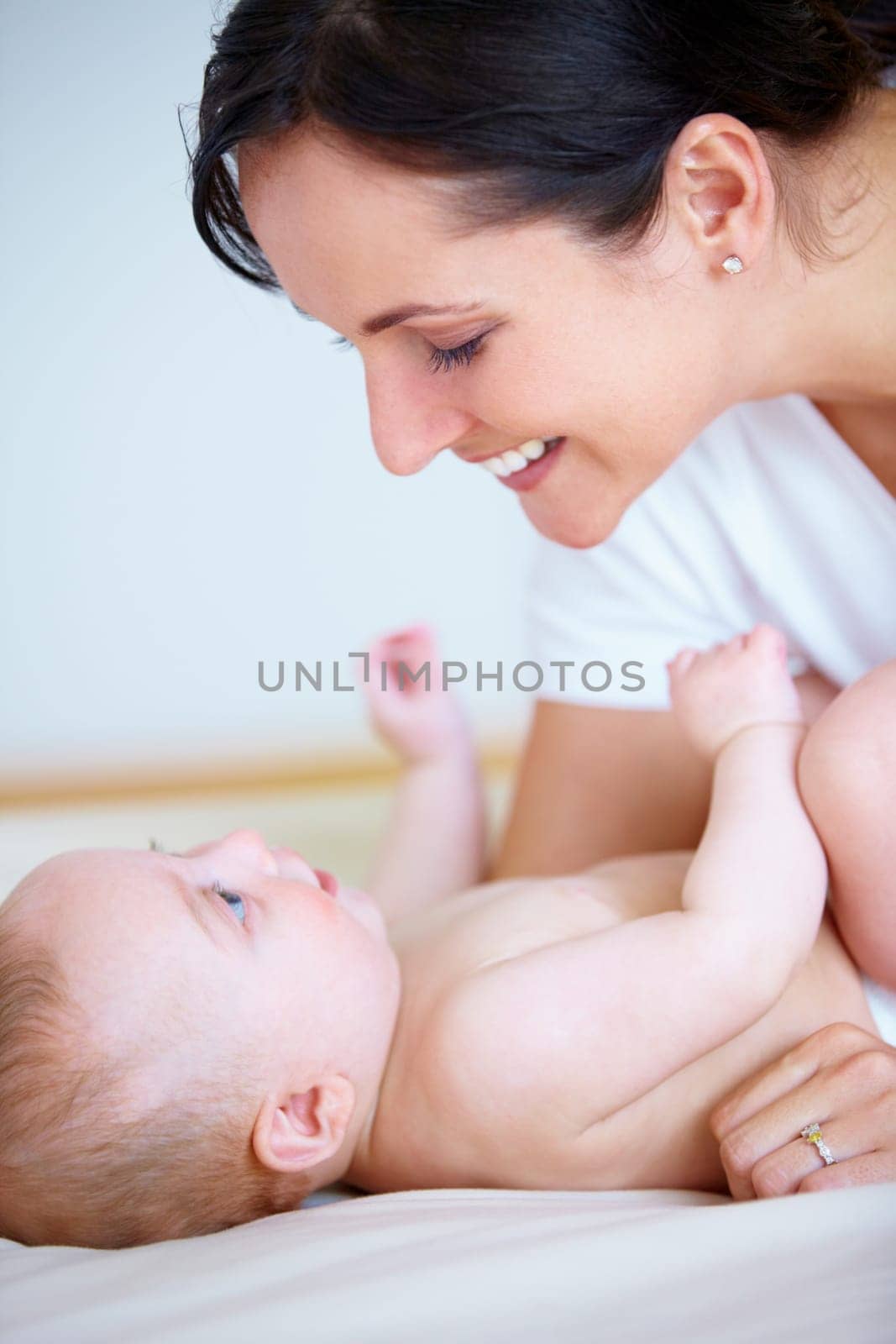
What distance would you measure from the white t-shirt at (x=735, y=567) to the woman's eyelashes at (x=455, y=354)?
0.40m

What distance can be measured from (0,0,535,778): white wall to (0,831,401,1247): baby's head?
51.1 inches

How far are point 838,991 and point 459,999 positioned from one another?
0.36 m

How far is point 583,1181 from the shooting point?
1.17 metres

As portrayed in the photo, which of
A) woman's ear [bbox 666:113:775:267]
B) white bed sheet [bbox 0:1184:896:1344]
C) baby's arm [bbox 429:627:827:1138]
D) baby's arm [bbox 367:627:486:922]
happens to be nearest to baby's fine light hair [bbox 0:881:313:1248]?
white bed sheet [bbox 0:1184:896:1344]

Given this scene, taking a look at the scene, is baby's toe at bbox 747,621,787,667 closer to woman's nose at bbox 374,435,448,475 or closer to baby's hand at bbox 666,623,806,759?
baby's hand at bbox 666,623,806,759

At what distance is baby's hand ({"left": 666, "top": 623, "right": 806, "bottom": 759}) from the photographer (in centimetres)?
133

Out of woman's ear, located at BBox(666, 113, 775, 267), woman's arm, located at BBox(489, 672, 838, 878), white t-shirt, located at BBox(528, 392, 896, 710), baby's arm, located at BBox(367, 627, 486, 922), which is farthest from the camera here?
baby's arm, located at BBox(367, 627, 486, 922)

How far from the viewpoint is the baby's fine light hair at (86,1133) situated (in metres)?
1.07

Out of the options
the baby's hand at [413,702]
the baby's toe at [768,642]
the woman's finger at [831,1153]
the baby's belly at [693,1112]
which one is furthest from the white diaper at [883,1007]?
the baby's hand at [413,702]

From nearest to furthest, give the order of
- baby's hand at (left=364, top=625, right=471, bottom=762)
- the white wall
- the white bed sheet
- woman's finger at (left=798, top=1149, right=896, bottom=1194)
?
1. the white bed sheet
2. woman's finger at (left=798, top=1149, right=896, bottom=1194)
3. baby's hand at (left=364, top=625, right=471, bottom=762)
4. the white wall

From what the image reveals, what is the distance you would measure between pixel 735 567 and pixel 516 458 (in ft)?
1.35

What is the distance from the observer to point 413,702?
200 centimetres

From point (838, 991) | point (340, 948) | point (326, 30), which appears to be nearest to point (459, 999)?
point (340, 948)

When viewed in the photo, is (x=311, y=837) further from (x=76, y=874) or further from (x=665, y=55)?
(x=665, y=55)
